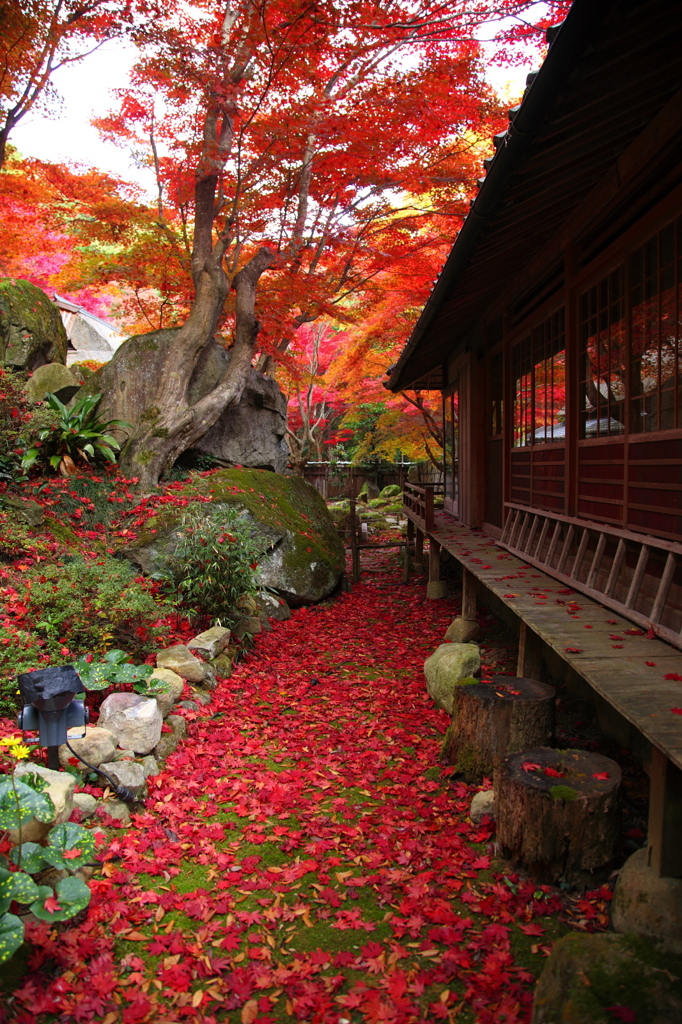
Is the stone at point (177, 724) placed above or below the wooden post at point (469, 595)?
below

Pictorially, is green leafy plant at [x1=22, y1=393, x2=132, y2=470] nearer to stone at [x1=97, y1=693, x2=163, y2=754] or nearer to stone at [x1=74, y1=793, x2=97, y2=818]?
stone at [x1=97, y1=693, x2=163, y2=754]

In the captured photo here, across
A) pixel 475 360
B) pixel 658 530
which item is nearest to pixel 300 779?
pixel 658 530

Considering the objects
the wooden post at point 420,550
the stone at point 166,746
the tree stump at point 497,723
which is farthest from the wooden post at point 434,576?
the stone at point 166,746

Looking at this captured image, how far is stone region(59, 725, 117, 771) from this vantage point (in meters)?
4.04

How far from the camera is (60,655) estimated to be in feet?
16.5

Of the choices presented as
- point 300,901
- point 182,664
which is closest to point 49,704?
point 300,901

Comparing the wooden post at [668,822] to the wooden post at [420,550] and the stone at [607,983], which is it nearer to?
the stone at [607,983]

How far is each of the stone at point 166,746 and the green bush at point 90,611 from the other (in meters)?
1.01

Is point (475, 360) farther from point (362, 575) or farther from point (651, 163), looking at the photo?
point (651, 163)

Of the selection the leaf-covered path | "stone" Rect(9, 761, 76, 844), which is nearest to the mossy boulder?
the leaf-covered path

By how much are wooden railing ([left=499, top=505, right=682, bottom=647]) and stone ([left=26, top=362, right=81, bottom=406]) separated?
27.2 ft

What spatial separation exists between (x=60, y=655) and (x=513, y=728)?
133 inches

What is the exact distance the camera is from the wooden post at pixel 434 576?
10211 millimetres

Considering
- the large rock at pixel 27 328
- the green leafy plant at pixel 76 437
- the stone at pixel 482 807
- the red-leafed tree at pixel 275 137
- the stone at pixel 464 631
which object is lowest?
the stone at pixel 482 807
